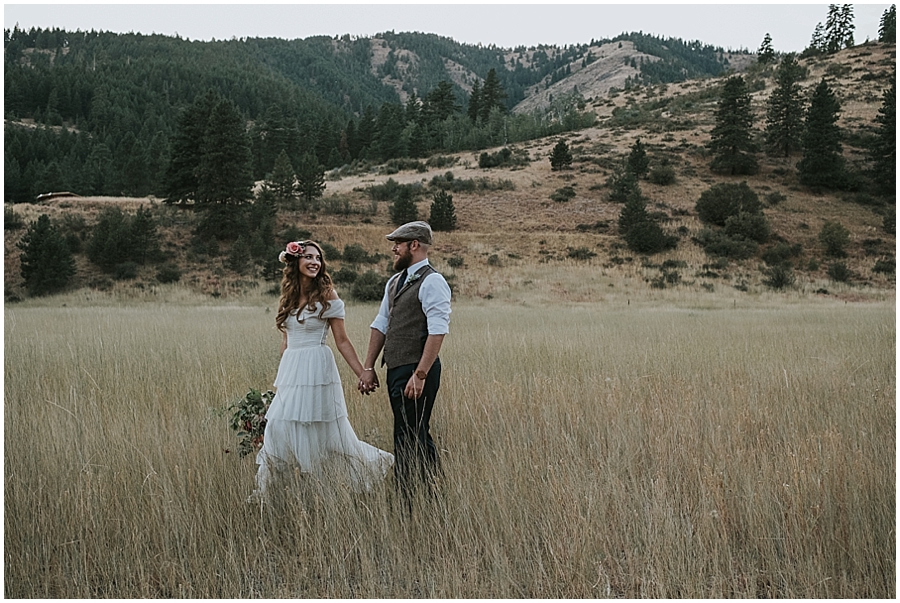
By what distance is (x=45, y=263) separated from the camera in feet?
101

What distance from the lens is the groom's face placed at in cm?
430

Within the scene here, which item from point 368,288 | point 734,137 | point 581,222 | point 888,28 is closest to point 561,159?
point 581,222

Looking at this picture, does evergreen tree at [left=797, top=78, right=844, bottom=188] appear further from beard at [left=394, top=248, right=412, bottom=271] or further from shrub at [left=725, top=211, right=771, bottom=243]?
beard at [left=394, top=248, right=412, bottom=271]

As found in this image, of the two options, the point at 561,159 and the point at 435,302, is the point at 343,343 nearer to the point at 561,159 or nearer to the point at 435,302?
the point at 435,302

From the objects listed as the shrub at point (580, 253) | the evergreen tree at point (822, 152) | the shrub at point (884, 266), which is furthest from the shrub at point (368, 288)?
the evergreen tree at point (822, 152)

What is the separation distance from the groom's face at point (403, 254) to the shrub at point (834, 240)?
4046cm

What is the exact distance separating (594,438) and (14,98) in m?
147

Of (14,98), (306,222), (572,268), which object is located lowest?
(572,268)

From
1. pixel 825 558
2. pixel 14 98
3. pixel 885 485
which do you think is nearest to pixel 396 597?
pixel 825 558

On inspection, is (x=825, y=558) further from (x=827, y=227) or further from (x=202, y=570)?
(x=827, y=227)

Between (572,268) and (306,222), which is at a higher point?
(306,222)

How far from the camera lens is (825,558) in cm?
328

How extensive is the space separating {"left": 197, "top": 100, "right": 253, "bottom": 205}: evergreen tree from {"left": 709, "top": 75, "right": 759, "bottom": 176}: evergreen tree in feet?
124

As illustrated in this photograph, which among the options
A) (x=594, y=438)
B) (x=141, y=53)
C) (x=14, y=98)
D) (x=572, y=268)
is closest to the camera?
(x=594, y=438)
